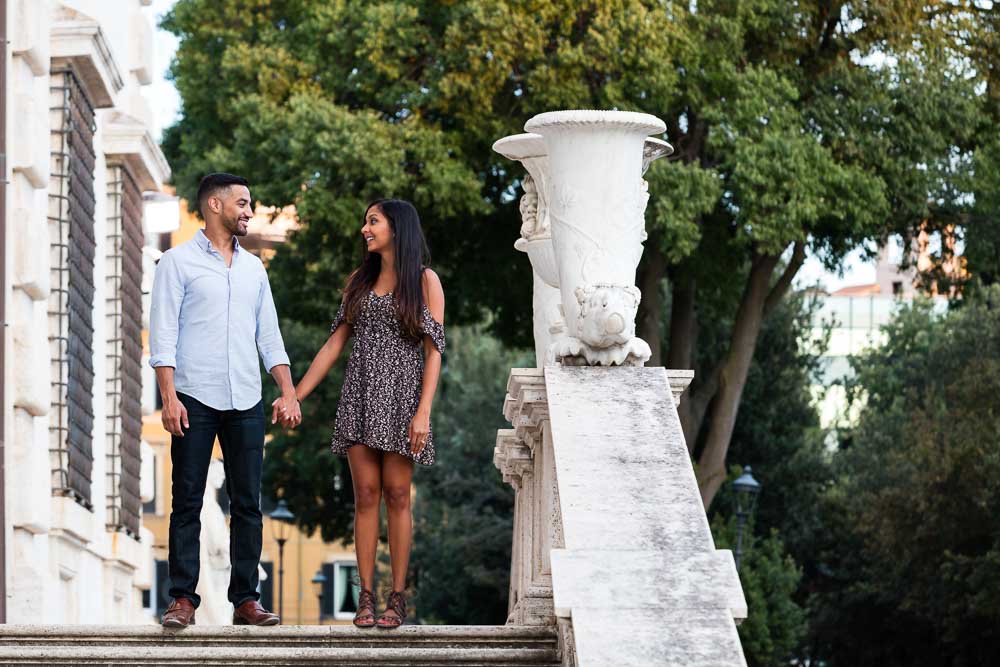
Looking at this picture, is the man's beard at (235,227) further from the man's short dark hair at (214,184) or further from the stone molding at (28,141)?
the stone molding at (28,141)

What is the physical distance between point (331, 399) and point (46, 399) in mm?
21433

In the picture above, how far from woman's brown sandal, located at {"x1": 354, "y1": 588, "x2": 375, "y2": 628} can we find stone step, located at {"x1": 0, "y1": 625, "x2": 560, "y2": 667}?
0.12 m

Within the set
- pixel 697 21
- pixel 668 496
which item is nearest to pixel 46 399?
pixel 668 496

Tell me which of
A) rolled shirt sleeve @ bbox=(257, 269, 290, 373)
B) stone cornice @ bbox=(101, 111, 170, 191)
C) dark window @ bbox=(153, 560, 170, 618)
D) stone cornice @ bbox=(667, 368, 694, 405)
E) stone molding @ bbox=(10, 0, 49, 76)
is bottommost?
dark window @ bbox=(153, 560, 170, 618)

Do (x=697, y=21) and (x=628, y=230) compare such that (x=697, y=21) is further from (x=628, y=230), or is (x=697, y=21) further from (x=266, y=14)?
(x=628, y=230)

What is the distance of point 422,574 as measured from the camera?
39188 mm

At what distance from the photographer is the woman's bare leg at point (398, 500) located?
845cm

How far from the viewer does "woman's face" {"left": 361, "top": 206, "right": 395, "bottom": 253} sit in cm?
855

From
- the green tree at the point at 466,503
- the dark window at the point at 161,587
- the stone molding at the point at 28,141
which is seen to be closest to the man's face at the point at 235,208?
the stone molding at the point at 28,141

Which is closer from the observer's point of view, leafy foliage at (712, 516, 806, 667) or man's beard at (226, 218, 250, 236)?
man's beard at (226, 218, 250, 236)

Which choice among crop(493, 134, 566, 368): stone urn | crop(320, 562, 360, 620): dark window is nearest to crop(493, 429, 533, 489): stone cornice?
crop(493, 134, 566, 368): stone urn

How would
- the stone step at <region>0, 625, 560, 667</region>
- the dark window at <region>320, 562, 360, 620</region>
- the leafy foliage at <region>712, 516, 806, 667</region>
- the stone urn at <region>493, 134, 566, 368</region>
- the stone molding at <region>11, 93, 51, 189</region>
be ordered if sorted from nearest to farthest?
1. the stone step at <region>0, 625, 560, 667</region>
2. the stone urn at <region>493, 134, 566, 368</region>
3. the stone molding at <region>11, 93, 51, 189</region>
4. the leafy foliage at <region>712, 516, 806, 667</region>
5. the dark window at <region>320, 562, 360, 620</region>

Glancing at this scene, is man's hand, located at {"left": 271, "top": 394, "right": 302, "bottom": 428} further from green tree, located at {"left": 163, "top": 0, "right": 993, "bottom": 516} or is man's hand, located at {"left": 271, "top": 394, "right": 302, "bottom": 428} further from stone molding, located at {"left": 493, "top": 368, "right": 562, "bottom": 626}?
green tree, located at {"left": 163, "top": 0, "right": 993, "bottom": 516}

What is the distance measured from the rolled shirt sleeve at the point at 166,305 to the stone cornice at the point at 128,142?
1046cm
